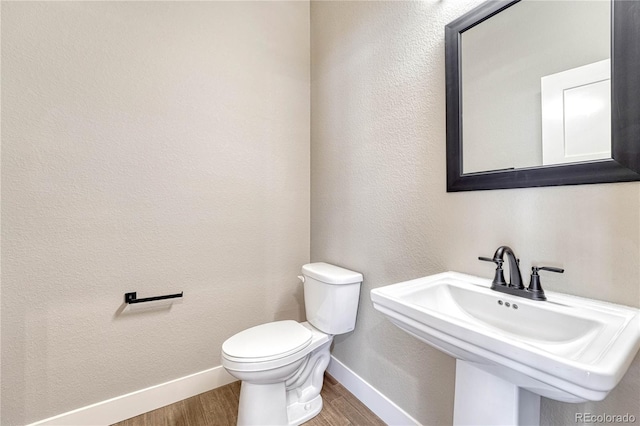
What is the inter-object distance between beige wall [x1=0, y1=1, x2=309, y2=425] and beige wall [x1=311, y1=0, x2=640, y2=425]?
1.22 feet

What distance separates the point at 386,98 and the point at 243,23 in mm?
1154

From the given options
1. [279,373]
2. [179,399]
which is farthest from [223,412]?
[279,373]

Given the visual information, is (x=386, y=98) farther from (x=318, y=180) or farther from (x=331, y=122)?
(x=318, y=180)

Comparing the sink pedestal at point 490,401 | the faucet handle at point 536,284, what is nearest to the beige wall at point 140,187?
the sink pedestal at point 490,401

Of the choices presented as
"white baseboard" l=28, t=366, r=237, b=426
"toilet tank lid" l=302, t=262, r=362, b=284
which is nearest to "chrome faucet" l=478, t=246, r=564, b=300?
"toilet tank lid" l=302, t=262, r=362, b=284

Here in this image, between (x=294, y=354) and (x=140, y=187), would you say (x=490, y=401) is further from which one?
(x=140, y=187)

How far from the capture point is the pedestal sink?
20.7 inches

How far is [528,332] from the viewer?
0.82m

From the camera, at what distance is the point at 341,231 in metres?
1.74

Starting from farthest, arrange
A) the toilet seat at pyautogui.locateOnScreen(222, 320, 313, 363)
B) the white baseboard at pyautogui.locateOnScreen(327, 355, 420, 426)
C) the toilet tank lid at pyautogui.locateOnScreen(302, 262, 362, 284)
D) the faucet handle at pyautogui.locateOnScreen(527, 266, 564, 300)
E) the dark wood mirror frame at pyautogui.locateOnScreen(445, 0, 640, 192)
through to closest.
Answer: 1. the toilet tank lid at pyautogui.locateOnScreen(302, 262, 362, 284)
2. the white baseboard at pyautogui.locateOnScreen(327, 355, 420, 426)
3. the toilet seat at pyautogui.locateOnScreen(222, 320, 313, 363)
4. the faucet handle at pyautogui.locateOnScreen(527, 266, 564, 300)
5. the dark wood mirror frame at pyautogui.locateOnScreen(445, 0, 640, 192)

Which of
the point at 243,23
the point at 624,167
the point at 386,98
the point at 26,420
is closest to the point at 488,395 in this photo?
the point at 624,167

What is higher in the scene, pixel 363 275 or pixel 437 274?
pixel 437 274

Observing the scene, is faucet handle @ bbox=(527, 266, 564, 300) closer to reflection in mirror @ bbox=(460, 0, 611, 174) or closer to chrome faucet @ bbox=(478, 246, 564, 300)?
chrome faucet @ bbox=(478, 246, 564, 300)

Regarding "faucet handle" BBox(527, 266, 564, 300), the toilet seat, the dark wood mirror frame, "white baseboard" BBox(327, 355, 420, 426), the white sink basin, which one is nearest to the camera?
the white sink basin
